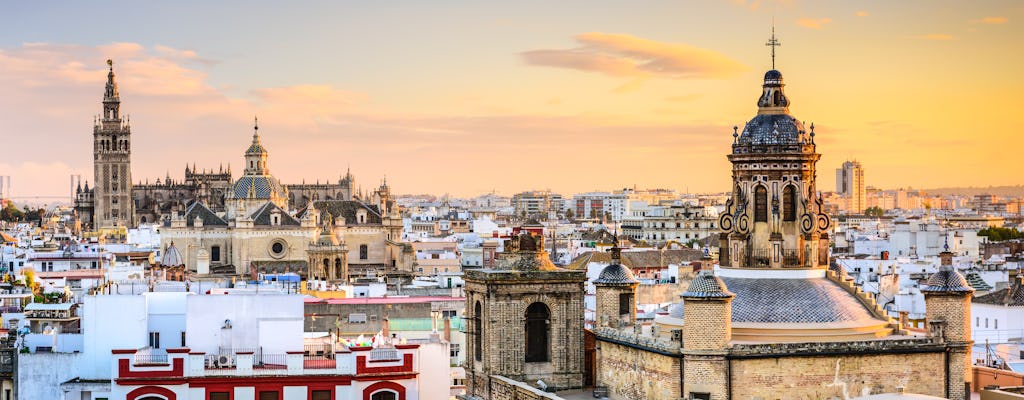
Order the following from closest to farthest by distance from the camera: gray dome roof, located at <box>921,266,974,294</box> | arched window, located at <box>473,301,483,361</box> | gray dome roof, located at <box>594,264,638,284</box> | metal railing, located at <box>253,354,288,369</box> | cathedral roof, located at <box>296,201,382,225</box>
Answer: gray dome roof, located at <box>921,266,974,294</box>, arched window, located at <box>473,301,483,361</box>, gray dome roof, located at <box>594,264,638,284</box>, metal railing, located at <box>253,354,288,369</box>, cathedral roof, located at <box>296,201,382,225</box>

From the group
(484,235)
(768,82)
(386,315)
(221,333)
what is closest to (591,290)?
(386,315)

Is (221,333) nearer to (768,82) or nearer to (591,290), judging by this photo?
(768,82)

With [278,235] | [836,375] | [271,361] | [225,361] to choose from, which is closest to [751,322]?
[836,375]

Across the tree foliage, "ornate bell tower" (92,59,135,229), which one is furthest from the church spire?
the tree foliage

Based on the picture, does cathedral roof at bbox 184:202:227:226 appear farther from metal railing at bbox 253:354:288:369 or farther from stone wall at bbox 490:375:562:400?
stone wall at bbox 490:375:562:400

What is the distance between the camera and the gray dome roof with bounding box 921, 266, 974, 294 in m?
32.5

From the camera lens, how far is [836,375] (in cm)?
3150

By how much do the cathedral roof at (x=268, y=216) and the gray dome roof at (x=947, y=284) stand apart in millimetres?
83938

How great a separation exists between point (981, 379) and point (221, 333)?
1982cm

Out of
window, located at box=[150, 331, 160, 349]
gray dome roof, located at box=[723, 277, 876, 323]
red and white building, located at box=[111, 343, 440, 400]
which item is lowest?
red and white building, located at box=[111, 343, 440, 400]

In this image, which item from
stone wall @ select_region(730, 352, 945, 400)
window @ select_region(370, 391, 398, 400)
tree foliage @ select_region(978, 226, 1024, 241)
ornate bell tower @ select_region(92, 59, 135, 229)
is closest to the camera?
stone wall @ select_region(730, 352, 945, 400)

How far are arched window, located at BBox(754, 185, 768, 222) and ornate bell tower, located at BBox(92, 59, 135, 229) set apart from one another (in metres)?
147

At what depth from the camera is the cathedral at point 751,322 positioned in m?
31.0

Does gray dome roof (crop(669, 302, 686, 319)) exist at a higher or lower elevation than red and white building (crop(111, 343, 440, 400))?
higher
